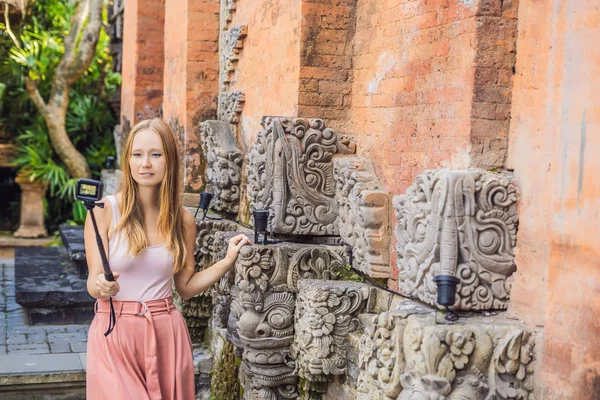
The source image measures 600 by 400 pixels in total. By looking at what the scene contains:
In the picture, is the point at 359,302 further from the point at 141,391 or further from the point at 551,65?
the point at 551,65

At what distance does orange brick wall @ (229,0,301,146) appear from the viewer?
18.6 ft

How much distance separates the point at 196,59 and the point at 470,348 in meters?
4.96

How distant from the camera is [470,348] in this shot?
3.68 meters

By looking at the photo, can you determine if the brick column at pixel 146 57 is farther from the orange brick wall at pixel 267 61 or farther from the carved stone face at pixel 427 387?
the carved stone face at pixel 427 387

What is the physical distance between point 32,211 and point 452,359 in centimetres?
1273

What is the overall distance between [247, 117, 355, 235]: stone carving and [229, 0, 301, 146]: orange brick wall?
0.22 metres

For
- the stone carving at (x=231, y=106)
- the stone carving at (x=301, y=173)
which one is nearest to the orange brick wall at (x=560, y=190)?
the stone carving at (x=301, y=173)

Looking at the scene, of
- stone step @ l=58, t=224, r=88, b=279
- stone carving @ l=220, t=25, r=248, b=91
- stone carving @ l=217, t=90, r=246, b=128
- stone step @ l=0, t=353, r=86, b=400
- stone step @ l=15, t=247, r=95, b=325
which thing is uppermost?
stone carving @ l=220, t=25, r=248, b=91

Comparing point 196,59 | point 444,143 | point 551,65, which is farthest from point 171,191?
point 196,59

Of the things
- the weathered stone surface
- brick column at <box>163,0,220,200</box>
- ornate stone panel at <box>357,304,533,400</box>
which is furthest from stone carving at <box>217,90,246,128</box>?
the weathered stone surface

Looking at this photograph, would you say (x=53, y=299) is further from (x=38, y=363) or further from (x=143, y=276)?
(x=143, y=276)

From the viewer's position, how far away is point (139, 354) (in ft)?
13.5

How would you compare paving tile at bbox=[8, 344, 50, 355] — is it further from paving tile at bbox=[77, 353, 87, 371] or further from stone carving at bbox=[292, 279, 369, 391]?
stone carving at bbox=[292, 279, 369, 391]

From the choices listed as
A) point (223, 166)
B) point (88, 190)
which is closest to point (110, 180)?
point (223, 166)
